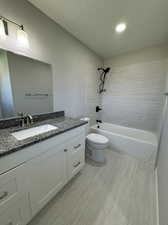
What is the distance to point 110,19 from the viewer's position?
1439 millimetres

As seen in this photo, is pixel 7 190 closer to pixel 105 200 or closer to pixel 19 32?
pixel 105 200

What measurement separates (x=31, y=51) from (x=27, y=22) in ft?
1.05

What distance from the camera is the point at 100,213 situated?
1.07 metres

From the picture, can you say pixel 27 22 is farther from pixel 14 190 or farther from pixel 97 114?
pixel 97 114

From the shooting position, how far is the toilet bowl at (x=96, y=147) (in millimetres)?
1774

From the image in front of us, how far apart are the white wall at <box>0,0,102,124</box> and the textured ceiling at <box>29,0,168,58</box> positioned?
145 mm

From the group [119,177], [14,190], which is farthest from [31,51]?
[119,177]

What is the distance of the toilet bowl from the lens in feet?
5.82

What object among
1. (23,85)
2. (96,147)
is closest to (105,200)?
(96,147)

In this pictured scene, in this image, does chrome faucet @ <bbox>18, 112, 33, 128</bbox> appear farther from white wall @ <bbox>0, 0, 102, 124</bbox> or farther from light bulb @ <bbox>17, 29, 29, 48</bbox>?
light bulb @ <bbox>17, 29, 29, 48</bbox>

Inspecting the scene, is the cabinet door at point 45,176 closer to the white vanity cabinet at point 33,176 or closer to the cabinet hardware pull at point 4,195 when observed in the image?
the white vanity cabinet at point 33,176

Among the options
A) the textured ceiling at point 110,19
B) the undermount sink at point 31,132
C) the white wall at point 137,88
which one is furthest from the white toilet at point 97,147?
the textured ceiling at point 110,19

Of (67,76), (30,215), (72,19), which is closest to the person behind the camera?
(30,215)

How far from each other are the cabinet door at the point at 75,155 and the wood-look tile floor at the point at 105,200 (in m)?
0.22
